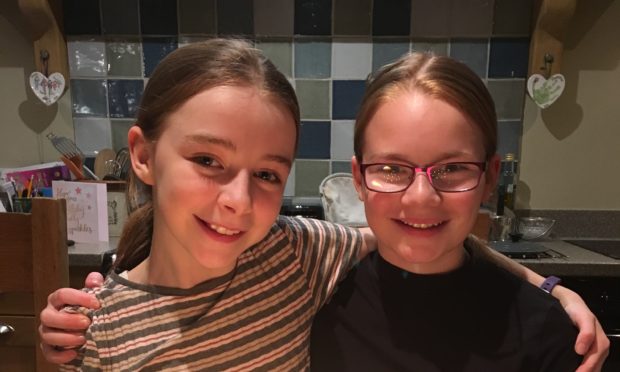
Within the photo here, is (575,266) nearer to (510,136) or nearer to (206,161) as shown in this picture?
(510,136)

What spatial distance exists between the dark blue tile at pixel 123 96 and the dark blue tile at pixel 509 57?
1469mm

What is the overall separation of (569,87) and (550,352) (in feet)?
4.89

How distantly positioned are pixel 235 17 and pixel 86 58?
65cm

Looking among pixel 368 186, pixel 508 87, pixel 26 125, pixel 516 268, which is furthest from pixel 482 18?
pixel 26 125

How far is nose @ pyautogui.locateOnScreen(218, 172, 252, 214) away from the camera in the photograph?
63 cm

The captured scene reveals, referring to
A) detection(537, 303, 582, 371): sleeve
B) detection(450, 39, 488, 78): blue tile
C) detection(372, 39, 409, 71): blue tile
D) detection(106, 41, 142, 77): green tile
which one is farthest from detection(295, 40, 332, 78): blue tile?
detection(537, 303, 582, 371): sleeve

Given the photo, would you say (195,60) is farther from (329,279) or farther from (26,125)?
(26,125)

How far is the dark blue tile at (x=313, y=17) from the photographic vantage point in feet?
6.04

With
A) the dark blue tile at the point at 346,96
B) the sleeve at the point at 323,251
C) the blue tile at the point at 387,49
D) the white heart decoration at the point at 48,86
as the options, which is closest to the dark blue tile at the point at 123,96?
the white heart decoration at the point at 48,86

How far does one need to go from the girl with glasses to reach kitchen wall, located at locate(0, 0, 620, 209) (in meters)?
1.16

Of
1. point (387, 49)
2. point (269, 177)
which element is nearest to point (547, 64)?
Result: point (387, 49)

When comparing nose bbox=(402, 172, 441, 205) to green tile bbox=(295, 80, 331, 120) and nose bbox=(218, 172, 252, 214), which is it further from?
green tile bbox=(295, 80, 331, 120)

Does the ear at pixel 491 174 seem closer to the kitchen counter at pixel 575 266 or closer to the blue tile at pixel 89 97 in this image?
the kitchen counter at pixel 575 266

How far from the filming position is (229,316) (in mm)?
738
